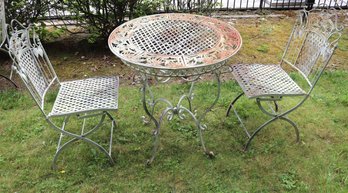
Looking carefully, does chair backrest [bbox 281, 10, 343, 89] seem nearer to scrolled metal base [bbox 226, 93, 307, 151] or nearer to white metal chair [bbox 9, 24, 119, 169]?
scrolled metal base [bbox 226, 93, 307, 151]

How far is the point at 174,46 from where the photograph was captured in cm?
264

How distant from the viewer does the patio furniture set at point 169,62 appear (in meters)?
2.42

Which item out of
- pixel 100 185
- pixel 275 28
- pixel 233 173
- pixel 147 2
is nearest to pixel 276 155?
pixel 233 173

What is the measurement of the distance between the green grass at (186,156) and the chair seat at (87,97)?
545 mm

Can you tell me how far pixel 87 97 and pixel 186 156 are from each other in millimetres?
1047

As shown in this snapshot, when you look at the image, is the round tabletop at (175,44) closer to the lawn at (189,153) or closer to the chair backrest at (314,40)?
the chair backrest at (314,40)

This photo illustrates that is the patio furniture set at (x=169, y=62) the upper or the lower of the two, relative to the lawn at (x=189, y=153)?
upper

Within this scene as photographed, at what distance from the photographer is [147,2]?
445cm

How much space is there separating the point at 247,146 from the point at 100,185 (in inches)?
54.6

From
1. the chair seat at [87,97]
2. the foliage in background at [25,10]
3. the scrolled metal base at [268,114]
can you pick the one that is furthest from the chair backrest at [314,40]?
the foliage in background at [25,10]

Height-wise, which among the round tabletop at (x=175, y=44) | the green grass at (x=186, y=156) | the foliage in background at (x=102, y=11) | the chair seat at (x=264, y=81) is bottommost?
the green grass at (x=186, y=156)

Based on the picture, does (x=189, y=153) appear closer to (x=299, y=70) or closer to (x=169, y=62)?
(x=169, y=62)

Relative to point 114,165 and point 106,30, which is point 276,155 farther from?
point 106,30

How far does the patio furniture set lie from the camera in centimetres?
242
